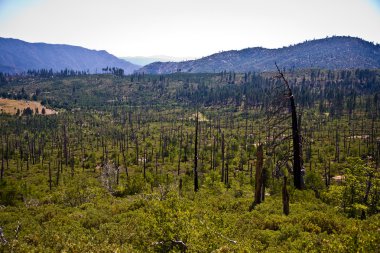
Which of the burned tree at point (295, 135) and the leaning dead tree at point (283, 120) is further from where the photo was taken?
the burned tree at point (295, 135)

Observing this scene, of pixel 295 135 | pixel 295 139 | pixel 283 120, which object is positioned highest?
pixel 283 120

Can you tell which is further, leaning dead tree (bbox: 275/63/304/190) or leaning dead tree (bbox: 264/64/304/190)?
leaning dead tree (bbox: 275/63/304/190)

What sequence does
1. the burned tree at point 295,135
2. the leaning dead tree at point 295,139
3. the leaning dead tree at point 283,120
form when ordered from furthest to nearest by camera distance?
the leaning dead tree at point 295,139
the burned tree at point 295,135
the leaning dead tree at point 283,120

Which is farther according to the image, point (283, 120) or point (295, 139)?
point (295, 139)

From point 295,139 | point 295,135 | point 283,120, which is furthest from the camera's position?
point 295,139

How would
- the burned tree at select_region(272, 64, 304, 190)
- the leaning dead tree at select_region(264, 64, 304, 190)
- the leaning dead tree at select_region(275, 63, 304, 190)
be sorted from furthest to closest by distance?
1. the leaning dead tree at select_region(275, 63, 304, 190)
2. the burned tree at select_region(272, 64, 304, 190)
3. the leaning dead tree at select_region(264, 64, 304, 190)

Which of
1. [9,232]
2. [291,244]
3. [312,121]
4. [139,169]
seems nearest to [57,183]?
[139,169]

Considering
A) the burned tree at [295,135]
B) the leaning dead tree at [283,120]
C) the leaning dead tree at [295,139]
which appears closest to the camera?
the leaning dead tree at [283,120]

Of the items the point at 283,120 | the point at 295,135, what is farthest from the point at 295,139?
the point at 283,120

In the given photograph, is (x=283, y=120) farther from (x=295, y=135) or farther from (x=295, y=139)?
(x=295, y=139)

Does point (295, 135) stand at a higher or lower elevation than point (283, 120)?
lower

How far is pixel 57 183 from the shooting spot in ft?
216

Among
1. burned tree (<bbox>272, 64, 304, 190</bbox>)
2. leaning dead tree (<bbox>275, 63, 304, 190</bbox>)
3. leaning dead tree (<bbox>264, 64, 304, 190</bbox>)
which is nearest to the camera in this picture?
leaning dead tree (<bbox>264, 64, 304, 190</bbox>)

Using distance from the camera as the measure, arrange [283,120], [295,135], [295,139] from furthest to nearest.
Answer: [295,139] < [295,135] < [283,120]
